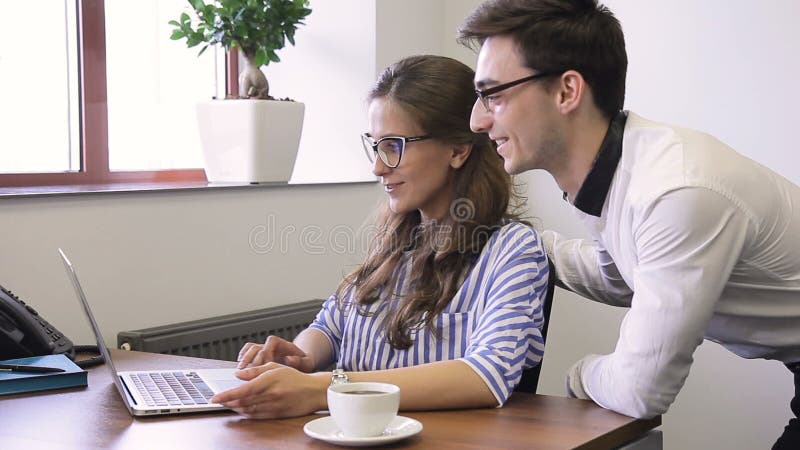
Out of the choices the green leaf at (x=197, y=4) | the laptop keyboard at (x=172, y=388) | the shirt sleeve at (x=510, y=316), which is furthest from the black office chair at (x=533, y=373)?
the green leaf at (x=197, y=4)

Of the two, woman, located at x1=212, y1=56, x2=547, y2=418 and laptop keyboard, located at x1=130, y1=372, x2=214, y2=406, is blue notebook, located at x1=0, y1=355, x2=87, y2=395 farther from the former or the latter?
woman, located at x1=212, y1=56, x2=547, y2=418

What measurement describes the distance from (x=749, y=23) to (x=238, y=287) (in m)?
1.64

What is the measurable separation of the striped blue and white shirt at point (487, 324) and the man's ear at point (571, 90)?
22 centimetres

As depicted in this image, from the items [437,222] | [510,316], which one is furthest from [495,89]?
[510,316]

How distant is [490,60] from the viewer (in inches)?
65.2

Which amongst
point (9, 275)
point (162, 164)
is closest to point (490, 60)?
point (9, 275)

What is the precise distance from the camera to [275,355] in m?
1.64

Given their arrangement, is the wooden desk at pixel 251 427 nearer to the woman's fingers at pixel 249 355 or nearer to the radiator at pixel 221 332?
the woman's fingers at pixel 249 355

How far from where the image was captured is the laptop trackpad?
1.46 meters

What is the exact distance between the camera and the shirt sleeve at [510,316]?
144 cm

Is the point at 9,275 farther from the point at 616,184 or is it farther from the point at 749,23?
the point at 749,23

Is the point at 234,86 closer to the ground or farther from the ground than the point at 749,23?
closer to the ground

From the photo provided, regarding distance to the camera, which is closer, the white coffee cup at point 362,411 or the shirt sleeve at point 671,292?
the white coffee cup at point 362,411

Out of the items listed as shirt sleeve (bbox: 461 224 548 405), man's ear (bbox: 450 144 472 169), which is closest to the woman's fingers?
shirt sleeve (bbox: 461 224 548 405)
